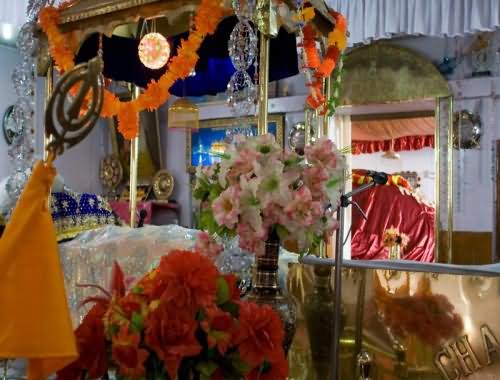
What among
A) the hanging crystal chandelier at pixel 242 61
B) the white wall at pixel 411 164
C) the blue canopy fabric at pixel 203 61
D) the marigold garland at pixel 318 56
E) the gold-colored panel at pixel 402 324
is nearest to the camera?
the gold-colored panel at pixel 402 324

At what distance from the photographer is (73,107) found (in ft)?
3.21

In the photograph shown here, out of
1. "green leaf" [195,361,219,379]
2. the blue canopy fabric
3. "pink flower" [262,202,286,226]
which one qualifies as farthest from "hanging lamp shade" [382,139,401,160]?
"green leaf" [195,361,219,379]

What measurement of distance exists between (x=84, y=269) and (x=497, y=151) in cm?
451

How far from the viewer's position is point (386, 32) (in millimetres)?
6523

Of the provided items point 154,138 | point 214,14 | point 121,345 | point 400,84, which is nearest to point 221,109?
point 154,138

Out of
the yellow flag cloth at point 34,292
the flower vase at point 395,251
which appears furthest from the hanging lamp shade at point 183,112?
the yellow flag cloth at point 34,292

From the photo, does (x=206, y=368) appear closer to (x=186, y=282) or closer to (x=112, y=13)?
(x=186, y=282)

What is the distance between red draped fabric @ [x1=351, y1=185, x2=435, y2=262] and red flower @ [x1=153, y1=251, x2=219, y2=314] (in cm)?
689

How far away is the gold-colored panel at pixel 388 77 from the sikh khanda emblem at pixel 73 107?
605cm

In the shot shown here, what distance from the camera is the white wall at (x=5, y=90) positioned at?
768 centimetres

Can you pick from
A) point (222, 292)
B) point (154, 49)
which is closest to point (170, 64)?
point (154, 49)

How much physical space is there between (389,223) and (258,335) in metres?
7.13

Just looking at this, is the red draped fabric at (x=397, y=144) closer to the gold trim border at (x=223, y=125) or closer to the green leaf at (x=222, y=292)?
the gold trim border at (x=223, y=125)

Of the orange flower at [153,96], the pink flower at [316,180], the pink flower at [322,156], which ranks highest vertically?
the orange flower at [153,96]
